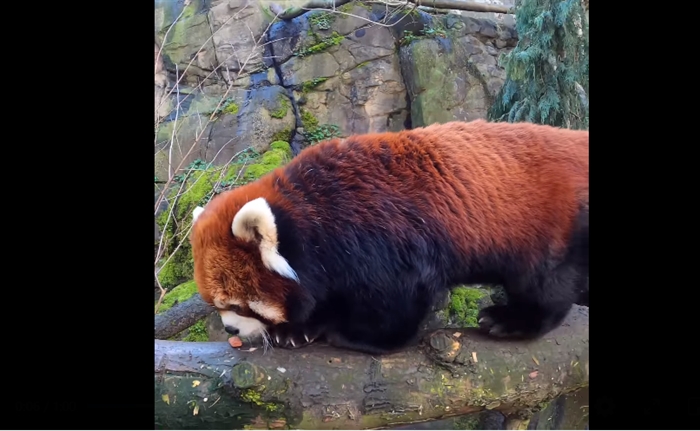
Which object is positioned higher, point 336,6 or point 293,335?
point 336,6

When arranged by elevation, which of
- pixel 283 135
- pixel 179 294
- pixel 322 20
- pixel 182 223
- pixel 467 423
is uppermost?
pixel 322 20

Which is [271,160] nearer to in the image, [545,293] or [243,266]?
[243,266]

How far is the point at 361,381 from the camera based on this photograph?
1.39 m

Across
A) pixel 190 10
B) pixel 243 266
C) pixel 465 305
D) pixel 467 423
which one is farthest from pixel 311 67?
pixel 467 423

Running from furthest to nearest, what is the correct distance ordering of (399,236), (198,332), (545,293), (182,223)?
(198,332), (182,223), (545,293), (399,236)

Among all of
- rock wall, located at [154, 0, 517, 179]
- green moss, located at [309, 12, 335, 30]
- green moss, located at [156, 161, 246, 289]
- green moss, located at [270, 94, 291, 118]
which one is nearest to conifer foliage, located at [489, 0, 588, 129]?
rock wall, located at [154, 0, 517, 179]

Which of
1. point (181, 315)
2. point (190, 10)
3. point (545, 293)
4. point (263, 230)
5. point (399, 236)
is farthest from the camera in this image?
point (181, 315)

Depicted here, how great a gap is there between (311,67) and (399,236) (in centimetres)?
70

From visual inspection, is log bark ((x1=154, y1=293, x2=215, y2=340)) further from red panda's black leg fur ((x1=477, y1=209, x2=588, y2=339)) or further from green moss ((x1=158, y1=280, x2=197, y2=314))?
red panda's black leg fur ((x1=477, y1=209, x2=588, y2=339))

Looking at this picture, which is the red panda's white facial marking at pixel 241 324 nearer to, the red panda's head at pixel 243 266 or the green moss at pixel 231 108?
the red panda's head at pixel 243 266
